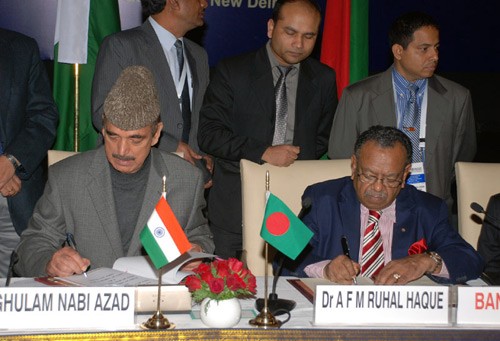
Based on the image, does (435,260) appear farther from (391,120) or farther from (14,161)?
(14,161)

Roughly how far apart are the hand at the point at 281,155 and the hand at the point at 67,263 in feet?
4.28

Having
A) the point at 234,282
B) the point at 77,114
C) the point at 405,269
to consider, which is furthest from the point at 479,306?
the point at 77,114

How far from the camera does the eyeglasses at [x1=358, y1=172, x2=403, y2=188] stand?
3588 mm

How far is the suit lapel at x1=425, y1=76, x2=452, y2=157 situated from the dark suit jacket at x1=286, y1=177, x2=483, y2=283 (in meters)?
0.96

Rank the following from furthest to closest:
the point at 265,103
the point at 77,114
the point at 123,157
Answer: the point at 77,114, the point at 265,103, the point at 123,157

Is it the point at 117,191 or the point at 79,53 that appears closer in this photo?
the point at 117,191

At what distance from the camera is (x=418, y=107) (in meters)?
4.78

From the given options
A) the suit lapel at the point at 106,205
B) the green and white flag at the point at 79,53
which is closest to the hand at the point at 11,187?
the suit lapel at the point at 106,205

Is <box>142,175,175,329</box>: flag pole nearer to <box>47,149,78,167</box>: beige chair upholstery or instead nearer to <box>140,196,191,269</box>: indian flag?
<box>140,196,191,269</box>: indian flag

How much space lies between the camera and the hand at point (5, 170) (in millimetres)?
4094

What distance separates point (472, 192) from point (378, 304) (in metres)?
1.57

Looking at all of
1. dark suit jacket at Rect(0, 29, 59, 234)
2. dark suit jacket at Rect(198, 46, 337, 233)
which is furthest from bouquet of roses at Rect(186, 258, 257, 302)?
dark suit jacket at Rect(198, 46, 337, 233)

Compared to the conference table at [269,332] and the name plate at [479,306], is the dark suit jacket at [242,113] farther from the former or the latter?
the name plate at [479,306]

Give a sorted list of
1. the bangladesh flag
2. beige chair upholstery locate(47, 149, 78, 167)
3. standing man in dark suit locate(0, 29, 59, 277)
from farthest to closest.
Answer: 1. standing man in dark suit locate(0, 29, 59, 277)
2. beige chair upholstery locate(47, 149, 78, 167)
3. the bangladesh flag
